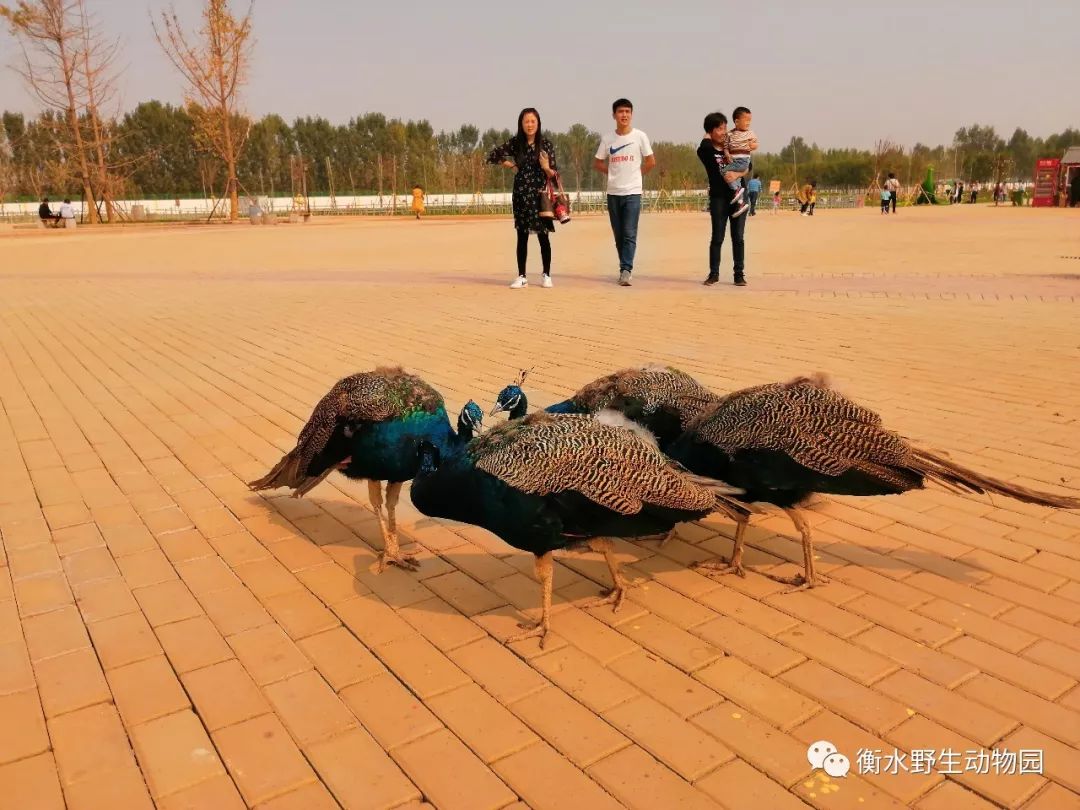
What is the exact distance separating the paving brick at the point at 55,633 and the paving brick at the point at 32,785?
687mm

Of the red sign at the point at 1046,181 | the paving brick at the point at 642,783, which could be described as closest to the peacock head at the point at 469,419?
the paving brick at the point at 642,783

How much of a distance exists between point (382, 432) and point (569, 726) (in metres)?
1.69

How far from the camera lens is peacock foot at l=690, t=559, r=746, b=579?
3.81 m

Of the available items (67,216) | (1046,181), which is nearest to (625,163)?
(67,216)

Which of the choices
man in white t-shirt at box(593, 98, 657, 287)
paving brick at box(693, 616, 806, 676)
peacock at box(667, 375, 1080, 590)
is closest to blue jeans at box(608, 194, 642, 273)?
man in white t-shirt at box(593, 98, 657, 287)

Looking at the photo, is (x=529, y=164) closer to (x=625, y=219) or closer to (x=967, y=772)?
Result: (x=625, y=219)

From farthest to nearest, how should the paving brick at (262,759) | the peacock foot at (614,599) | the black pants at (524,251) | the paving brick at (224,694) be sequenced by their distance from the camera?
Result: the black pants at (524,251) < the peacock foot at (614,599) < the paving brick at (224,694) < the paving brick at (262,759)

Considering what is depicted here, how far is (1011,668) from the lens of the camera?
296 centimetres

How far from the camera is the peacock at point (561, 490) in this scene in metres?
3.15

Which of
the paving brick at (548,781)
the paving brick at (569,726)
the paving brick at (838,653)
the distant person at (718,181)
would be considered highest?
the distant person at (718,181)

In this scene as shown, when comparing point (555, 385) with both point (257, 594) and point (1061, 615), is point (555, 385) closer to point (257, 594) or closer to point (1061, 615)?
point (257, 594)

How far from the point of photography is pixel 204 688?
9.78 feet

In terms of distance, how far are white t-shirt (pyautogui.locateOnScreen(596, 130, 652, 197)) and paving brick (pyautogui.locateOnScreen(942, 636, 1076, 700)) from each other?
31.7ft

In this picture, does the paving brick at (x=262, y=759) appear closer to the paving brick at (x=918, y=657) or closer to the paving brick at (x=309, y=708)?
the paving brick at (x=309, y=708)
